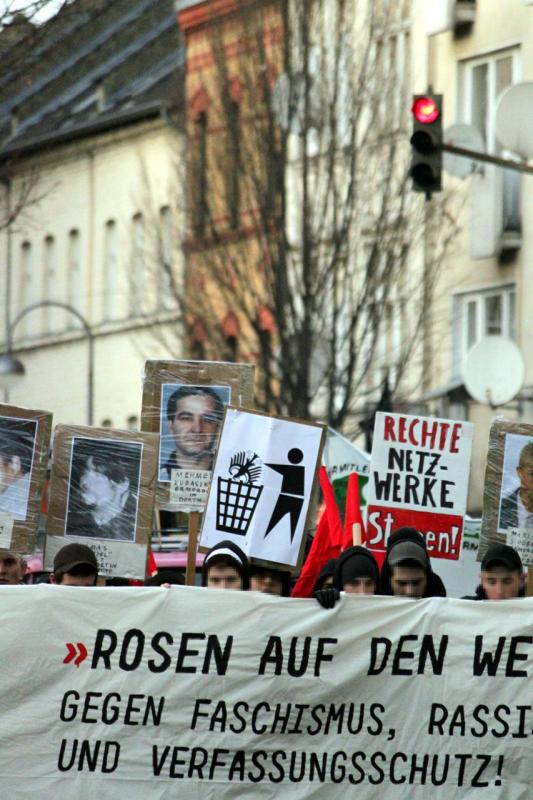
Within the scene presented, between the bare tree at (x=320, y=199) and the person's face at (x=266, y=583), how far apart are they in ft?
58.8

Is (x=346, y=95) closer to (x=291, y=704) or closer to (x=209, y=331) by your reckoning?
(x=209, y=331)

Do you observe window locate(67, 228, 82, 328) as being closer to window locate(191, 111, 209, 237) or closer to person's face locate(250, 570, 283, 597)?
window locate(191, 111, 209, 237)

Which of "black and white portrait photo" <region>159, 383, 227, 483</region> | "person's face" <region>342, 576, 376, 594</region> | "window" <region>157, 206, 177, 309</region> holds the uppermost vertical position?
"window" <region>157, 206, 177, 309</region>

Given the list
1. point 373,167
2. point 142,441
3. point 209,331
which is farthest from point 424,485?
point 209,331

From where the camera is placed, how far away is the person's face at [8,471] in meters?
11.2

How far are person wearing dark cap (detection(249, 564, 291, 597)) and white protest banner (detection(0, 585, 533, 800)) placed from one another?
1.02 m

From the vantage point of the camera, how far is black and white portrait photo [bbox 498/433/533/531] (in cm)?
1127

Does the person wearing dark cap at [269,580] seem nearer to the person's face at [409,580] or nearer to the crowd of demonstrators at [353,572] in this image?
the crowd of demonstrators at [353,572]

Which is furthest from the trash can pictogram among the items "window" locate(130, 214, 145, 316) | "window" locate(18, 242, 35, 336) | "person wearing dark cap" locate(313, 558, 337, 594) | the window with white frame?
"window" locate(18, 242, 35, 336)

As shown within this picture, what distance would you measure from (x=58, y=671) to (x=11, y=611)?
1.07 ft

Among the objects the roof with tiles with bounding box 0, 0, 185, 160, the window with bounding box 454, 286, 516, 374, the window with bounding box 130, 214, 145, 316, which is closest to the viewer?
the window with bounding box 454, 286, 516, 374

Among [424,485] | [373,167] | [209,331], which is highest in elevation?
[373,167]

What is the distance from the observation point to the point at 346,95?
29.0 meters

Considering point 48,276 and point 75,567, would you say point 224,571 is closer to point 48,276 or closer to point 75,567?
point 75,567
